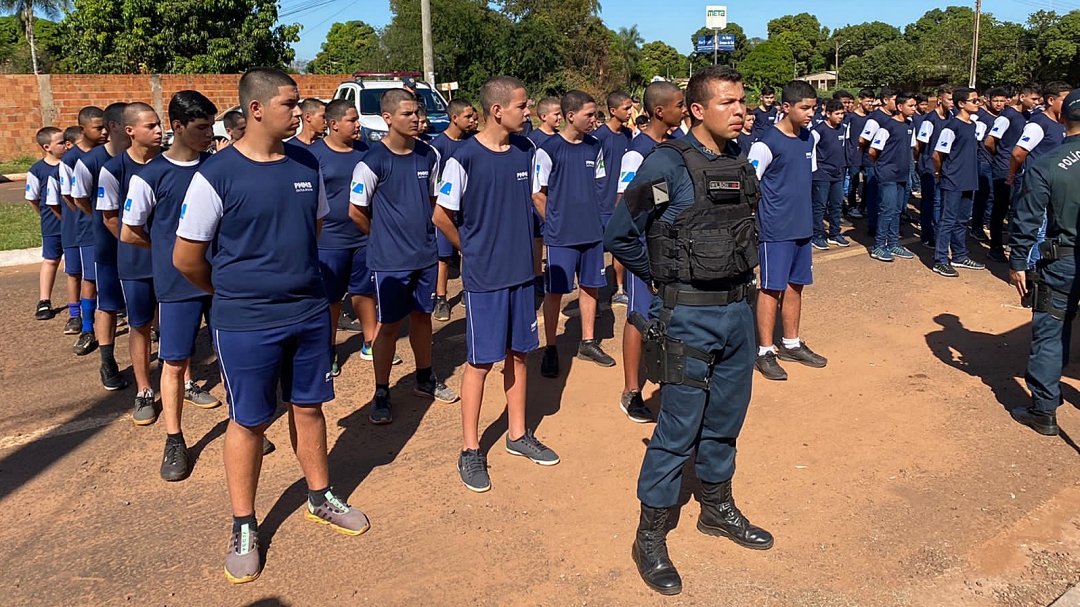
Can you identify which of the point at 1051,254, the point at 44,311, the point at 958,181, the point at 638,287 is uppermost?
the point at 958,181

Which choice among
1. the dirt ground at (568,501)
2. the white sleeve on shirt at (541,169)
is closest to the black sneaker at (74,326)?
the dirt ground at (568,501)

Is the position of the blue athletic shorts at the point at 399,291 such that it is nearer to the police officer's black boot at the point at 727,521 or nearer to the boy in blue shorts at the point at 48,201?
the police officer's black boot at the point at 727,521

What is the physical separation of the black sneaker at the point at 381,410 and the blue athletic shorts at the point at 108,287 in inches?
79.8

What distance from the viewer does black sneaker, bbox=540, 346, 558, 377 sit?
20.4 feet

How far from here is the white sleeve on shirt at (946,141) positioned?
31.3ft

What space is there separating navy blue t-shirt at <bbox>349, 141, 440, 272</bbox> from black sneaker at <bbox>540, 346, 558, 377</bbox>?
136 centimetres

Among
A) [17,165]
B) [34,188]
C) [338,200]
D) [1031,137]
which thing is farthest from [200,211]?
[17,165]

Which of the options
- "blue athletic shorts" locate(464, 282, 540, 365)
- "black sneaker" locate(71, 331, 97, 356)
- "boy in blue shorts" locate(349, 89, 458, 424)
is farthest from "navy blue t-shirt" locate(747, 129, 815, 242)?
"black sneaker" locate(71, 331, 97, 356)

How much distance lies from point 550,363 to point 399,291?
1461mm

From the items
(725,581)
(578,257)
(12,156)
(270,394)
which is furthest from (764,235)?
(12,156)

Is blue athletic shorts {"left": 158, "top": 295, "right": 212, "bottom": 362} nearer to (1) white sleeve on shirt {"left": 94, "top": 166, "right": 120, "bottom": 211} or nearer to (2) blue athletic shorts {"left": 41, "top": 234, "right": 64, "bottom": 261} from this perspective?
(1) white sleeve on shirt {"left": 94, "top": 166, "right": 120, "bottom": 211}

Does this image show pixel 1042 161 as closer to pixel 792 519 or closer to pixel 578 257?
pixel 792 519

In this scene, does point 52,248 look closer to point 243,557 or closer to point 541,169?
point 541,169

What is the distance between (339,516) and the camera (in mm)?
4023
